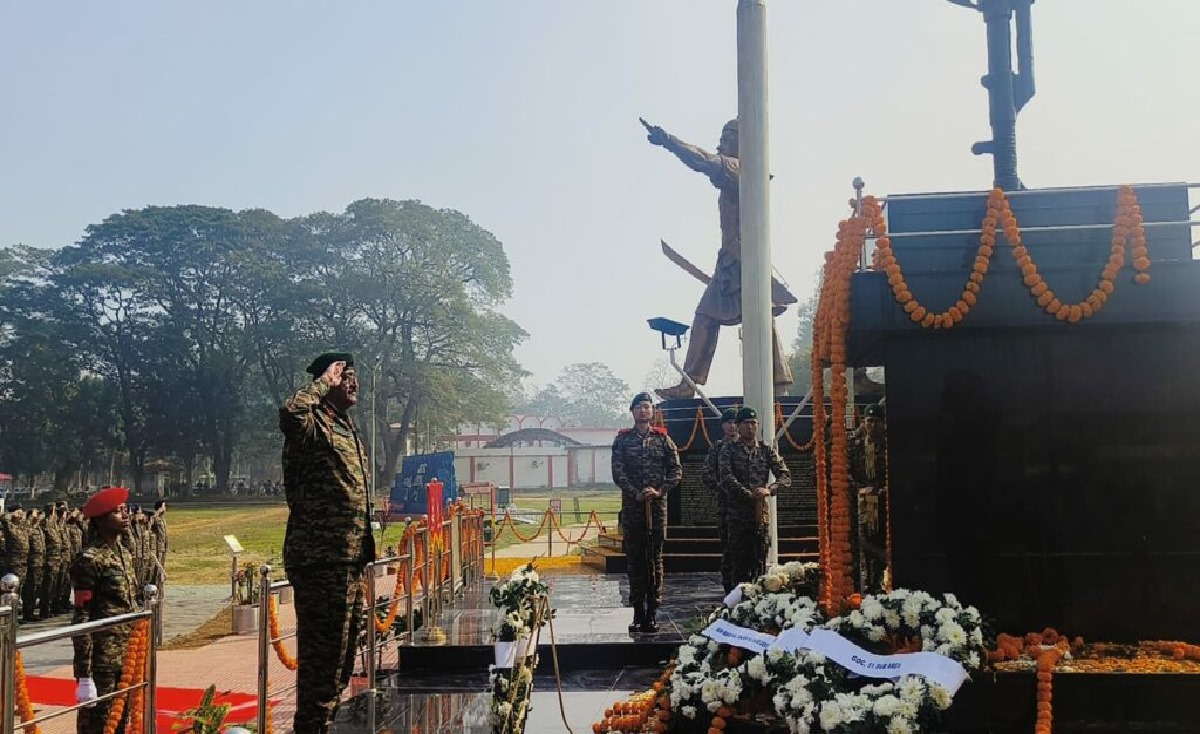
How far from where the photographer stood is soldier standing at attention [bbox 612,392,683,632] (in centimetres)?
732

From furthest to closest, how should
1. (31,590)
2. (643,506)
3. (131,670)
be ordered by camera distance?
(31,590) < (643,506) < (131,670)

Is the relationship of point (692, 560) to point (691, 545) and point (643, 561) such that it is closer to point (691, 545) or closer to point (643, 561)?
point (691, 545)

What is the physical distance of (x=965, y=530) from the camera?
4.70 metres

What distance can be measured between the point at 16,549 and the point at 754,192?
9.95m

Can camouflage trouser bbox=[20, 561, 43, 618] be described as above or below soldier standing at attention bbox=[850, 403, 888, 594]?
below

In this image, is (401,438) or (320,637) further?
(401,438)

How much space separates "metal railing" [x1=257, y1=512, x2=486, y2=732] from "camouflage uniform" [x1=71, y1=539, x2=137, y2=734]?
2.30ft

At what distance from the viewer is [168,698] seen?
24.8 feet

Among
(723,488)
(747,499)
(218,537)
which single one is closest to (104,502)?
(723,488)

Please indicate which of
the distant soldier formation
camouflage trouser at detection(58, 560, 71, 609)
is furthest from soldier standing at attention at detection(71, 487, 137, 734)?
camouflage trouser at detection(58, 560, 71, 609)

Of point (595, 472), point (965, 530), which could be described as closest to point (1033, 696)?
point (965, 530)

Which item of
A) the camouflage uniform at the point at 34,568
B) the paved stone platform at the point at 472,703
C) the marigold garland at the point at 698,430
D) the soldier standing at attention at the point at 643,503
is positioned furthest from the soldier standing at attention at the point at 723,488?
the camouflage uniform at the point at 34,568

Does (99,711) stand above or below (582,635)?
above

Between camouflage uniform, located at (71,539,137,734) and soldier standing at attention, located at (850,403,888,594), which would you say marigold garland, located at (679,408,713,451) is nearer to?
soldier standing at attention, located at (850,403,888,594)
